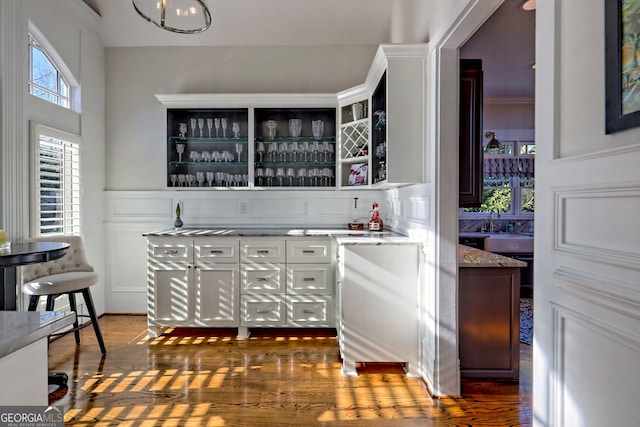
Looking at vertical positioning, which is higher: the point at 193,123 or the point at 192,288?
the point at 193,123

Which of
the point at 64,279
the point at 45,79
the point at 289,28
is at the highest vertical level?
the point at 289,28

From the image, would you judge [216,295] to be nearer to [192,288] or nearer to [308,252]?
[192,288]

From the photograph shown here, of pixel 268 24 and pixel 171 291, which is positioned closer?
pixel 171 291

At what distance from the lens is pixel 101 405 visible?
7.70 ft

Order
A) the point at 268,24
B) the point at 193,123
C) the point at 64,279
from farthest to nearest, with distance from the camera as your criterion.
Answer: the point at 193,123
the point at 268,24
the point at 64,279

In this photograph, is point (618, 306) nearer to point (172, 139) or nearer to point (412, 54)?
point (412, 54)

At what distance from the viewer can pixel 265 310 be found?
3512 millimetres

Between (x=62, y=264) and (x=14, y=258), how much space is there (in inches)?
50.8

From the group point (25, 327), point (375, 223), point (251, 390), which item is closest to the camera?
point (25, 327)

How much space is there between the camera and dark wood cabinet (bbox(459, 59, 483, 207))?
2.64 metres

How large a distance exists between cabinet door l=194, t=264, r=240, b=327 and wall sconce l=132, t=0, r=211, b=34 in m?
2.14

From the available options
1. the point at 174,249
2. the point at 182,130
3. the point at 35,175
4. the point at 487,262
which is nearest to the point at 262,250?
the point at 174,249

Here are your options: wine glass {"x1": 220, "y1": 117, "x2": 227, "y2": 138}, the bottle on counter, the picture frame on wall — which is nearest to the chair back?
wine glass {"x1": 220, "y1": 117, "x2": 227, "y2": 138}

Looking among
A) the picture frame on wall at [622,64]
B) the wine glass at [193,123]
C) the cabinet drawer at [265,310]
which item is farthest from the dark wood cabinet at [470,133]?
the wine glass at [193,123]
